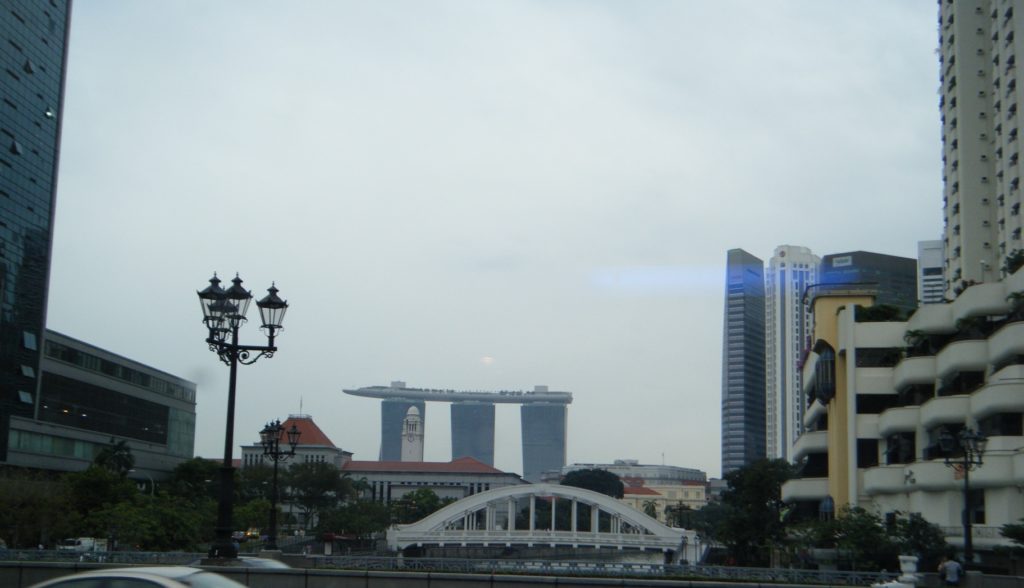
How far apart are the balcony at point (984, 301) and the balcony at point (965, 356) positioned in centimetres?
135

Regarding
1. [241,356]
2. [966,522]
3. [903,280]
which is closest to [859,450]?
[966,522]

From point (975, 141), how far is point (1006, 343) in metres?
30.3

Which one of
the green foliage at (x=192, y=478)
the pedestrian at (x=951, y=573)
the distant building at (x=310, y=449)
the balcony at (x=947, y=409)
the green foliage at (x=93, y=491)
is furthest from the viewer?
the distant building at (x=310, y=449)

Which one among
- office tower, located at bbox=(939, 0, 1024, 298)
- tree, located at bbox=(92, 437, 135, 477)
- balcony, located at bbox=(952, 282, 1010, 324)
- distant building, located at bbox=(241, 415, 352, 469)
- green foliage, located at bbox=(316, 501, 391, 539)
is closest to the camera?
balcony, located at bbox=(952, 282, 1010, 324)

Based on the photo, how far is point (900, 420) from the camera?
1750 inches

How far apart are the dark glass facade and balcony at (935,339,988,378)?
176 feet

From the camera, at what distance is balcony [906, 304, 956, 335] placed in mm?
44438

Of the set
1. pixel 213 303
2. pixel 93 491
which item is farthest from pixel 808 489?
pixel 213 303

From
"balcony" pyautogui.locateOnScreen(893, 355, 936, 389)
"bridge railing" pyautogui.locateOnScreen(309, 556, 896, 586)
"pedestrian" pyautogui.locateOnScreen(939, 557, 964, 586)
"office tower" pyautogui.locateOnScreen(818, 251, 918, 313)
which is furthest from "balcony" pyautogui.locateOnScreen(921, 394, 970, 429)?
"office tower" pyautogui.locateOnScreen(818, 251, 918, 313)

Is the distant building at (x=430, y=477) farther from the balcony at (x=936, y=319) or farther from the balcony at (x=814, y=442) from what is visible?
the balcony at (x=936, y=319)

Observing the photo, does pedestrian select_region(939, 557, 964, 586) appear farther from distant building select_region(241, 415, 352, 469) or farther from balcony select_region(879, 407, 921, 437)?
distant building select_region(241, 415, 352, 469)

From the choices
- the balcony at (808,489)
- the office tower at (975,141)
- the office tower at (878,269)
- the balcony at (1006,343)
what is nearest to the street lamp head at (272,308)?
the balcony at (1006,343)

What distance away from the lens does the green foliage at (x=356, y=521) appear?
9681cm

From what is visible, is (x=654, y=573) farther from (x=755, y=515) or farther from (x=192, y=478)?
(x=192, y=478)
